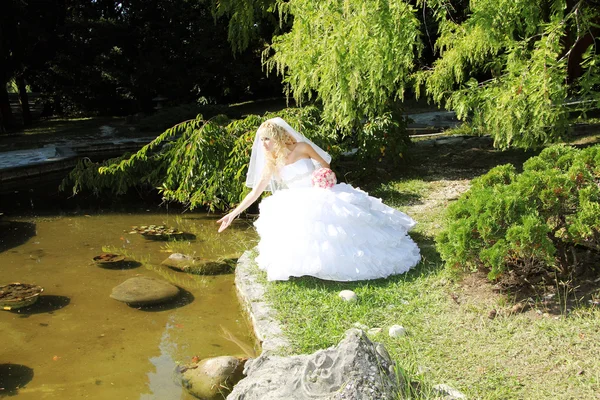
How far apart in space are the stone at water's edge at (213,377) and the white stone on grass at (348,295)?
1.00 meters

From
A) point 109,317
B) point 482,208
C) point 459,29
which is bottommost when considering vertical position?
point 109,317

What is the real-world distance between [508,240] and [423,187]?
4786 mm

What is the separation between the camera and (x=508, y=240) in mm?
4195

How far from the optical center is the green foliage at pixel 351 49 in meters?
6.86

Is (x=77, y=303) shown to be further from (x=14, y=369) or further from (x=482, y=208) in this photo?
(x=482, y=208)

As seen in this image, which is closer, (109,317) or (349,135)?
(109,317)

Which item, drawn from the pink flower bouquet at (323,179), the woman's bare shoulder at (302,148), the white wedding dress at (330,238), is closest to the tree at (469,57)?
the woman's bare shoulder at (302,148)

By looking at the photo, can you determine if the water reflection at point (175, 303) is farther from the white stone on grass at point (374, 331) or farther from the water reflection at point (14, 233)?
the water reflection at point (14, 233)

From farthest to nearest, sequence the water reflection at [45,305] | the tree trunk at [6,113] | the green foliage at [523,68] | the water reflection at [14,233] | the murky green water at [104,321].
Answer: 1. the tree trunk at [6,113]
2. the water reflection at [14,233]
3. the green foliage at [523,68]
4. the water reflection at [45,305]
5. the murky green water at [104,321]

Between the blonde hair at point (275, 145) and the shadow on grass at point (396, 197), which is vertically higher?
the blonde hair at point (275, 145)

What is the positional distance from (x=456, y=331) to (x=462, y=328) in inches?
2.6

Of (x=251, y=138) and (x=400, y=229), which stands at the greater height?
(x=251, y=138)

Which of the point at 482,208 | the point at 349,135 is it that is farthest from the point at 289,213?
the point at 349,135

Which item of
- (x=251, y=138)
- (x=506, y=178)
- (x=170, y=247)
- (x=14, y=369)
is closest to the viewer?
(x=14, y=369)
